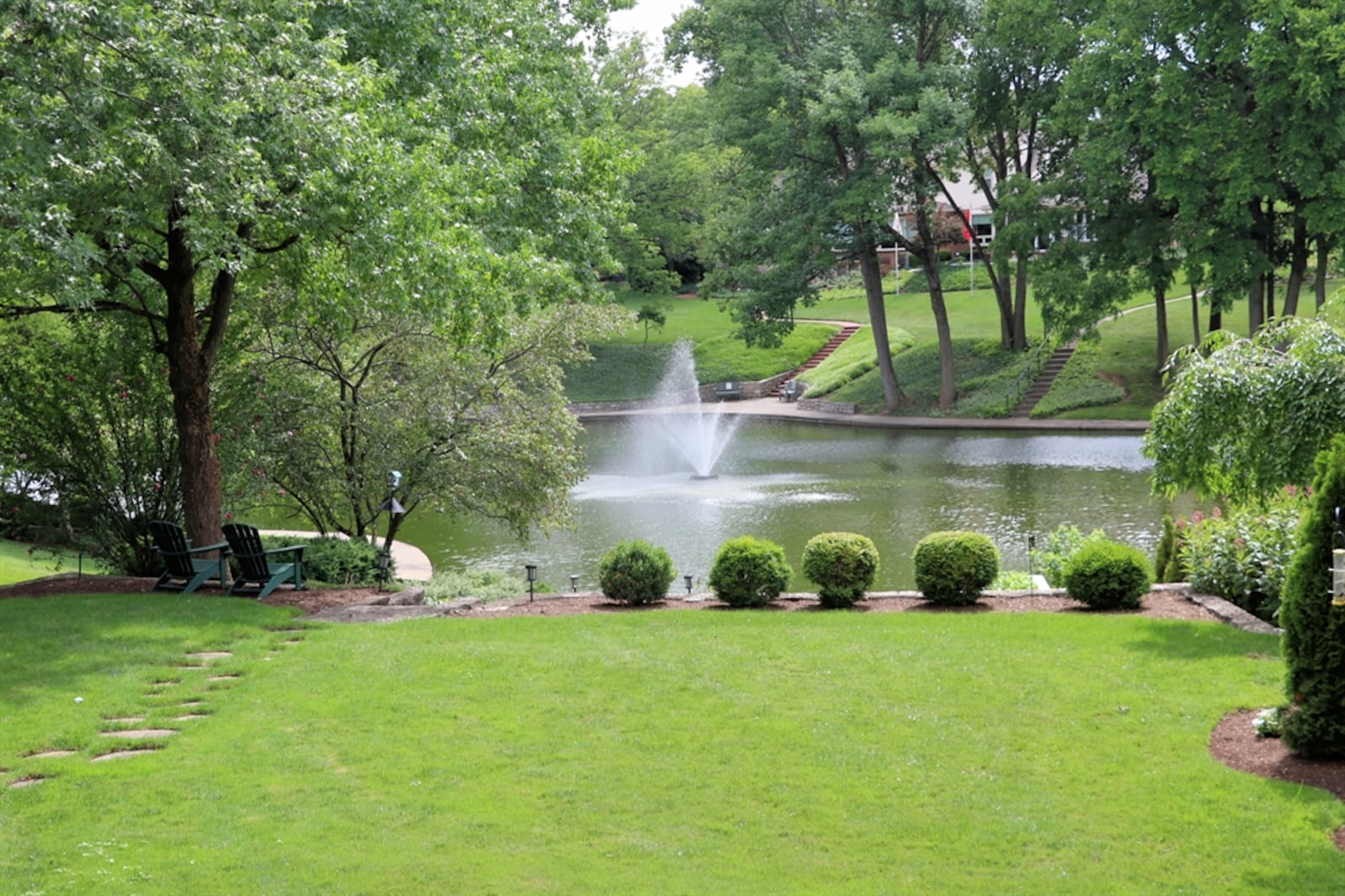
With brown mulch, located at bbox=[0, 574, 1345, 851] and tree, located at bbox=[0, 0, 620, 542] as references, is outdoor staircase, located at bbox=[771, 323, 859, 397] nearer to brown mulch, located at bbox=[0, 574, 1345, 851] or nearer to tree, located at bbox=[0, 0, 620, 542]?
tree, located at bbox=[0, 0, 620, 542]

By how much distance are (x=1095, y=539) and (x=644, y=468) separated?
18.2 m

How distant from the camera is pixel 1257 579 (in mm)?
12445

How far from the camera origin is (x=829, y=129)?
35.9m

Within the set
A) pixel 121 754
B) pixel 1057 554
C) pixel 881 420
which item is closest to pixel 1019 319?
pixel 881 420

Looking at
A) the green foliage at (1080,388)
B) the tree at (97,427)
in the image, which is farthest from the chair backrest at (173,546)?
the green foliage at (1080,388)

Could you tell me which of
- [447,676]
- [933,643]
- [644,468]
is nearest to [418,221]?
[447,676]

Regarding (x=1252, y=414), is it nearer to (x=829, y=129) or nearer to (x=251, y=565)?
(x=251, y=565)

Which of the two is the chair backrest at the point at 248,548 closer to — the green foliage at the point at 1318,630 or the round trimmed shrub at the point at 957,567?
the round trimmed shrub at the point at 957,567

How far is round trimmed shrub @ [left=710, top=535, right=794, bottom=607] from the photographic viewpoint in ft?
43.7

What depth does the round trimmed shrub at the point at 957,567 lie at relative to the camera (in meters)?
13.1

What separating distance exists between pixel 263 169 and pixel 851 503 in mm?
15080

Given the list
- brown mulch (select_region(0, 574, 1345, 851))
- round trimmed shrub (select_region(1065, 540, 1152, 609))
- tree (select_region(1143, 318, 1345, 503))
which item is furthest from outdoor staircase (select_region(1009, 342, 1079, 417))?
tree (select_region(1143, 318, 1345, 503))

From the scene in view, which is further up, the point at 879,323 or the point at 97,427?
the point at 879,323

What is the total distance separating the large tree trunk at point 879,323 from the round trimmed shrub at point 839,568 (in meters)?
25.4
